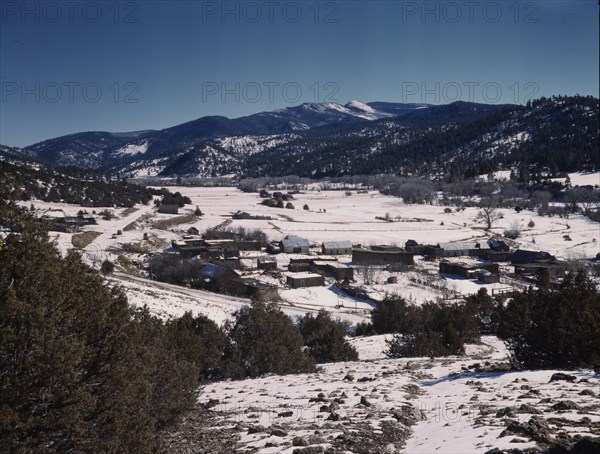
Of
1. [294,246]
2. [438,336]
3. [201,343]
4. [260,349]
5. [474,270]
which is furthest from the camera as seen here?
[294,246]

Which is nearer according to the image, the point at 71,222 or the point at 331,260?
the point at 331,260

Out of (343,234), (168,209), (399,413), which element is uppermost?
(168,209)

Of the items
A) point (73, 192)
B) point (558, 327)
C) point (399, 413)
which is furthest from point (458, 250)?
point (73, 192)

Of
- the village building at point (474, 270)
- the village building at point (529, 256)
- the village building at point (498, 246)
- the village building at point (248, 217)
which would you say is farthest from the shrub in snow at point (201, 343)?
the village building at point (248, 217)

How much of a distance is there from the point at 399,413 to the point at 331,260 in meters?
47.3

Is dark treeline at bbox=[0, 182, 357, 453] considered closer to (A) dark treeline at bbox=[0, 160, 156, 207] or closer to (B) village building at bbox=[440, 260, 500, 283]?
(B) village building at bbox=[440, 260, 500, 283]

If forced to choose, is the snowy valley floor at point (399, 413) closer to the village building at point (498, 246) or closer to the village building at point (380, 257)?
the village building at point (380, 257)

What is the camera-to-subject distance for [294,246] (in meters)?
63.4

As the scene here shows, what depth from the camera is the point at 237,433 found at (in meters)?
9.33

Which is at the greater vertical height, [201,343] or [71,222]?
[71,222]

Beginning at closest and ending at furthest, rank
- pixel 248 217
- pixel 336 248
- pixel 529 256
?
pixel 529 256, pixel 336 248, pixel 248 217

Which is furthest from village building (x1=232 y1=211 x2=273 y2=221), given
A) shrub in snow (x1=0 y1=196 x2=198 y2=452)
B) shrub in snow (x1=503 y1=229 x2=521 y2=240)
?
shrub in snow (x1=0 y1=196 x2=198 y2=452)

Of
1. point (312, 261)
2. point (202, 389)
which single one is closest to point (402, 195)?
point (312, 261)

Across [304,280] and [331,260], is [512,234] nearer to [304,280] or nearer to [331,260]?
[331,260]
